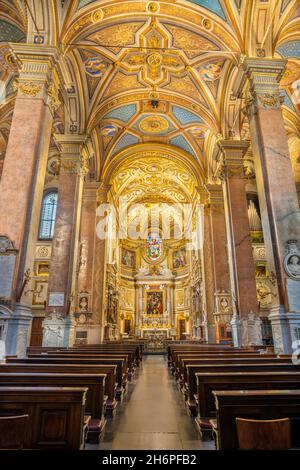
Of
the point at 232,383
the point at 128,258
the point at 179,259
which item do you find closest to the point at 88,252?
the point at 232,383

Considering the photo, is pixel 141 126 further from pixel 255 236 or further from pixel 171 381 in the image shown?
pixel 171 381

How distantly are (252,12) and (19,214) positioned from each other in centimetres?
890

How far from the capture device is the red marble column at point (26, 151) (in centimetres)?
694

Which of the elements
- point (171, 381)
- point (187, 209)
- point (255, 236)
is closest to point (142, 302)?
point (187, 209)

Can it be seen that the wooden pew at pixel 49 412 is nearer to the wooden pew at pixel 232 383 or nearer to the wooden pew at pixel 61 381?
the wooden pew at pixel 61 381

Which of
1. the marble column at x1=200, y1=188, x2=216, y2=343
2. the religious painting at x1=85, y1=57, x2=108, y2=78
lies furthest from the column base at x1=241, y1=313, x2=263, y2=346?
the religious painting at x1=85, y1=57, x2=108, y2=78

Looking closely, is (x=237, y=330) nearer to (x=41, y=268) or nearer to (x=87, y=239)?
(x=87, y=239)

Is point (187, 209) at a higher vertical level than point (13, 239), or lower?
higher

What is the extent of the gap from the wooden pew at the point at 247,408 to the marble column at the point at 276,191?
4.59m

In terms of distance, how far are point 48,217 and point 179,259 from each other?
15211 millimetres

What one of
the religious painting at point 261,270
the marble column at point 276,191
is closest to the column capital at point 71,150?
the marble column at point 276,191

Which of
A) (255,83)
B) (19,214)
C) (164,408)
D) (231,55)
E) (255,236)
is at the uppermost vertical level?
(231,55)

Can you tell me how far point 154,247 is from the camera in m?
31.3
